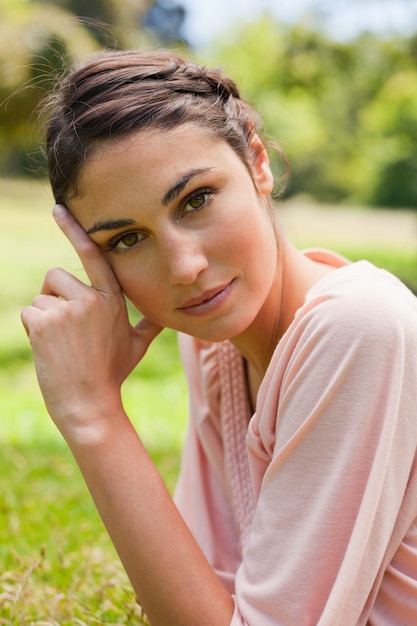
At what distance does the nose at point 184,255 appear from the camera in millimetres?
2053

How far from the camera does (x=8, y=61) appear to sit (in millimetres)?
8148

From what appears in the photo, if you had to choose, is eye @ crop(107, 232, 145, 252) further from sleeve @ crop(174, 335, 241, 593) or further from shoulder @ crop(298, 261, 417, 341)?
sleeve @ crop(174, 335, 241, 593)

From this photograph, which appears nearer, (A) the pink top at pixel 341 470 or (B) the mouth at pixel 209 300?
(A) the pink top at pixel 341 470

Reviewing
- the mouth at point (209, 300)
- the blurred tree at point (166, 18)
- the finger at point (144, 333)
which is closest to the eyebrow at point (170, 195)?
the mouth at point (209, 300)

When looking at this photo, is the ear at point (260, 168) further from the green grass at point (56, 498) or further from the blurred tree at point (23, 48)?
the blurred tree at point (23, 48)

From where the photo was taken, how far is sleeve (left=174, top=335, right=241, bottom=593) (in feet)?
9.07

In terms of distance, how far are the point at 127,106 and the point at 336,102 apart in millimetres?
28551

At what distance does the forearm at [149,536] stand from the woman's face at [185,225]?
14.4 inches

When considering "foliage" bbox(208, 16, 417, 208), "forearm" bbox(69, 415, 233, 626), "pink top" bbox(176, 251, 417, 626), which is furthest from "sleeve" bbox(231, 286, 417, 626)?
"foliage" bbox(208, 16, 417, 208)

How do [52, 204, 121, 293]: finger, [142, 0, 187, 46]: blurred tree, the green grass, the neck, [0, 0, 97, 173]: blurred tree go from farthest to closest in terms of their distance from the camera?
[142, 0, 187, 46]: blurred tree < [0, 0, 97, 173]: blurred tree < the green grass < the neck < [52, 204, 121, 293]: finger

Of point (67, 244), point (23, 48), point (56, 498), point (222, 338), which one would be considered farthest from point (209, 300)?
point (67, 244)

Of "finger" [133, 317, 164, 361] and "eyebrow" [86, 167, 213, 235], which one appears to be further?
"finger" [133, 317, 164, 361]

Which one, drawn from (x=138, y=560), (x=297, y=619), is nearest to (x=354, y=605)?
(x=297, y=619)

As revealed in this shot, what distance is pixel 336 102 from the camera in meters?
29.5
